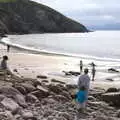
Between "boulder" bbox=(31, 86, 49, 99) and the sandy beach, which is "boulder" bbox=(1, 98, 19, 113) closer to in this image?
"boulder" bbox=(31, 86, 49, 99)

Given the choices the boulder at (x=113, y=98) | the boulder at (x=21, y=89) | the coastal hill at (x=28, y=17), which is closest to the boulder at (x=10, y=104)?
the boulder at (x=21, y=89)

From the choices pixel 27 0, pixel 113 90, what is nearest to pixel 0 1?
pixel 27 0

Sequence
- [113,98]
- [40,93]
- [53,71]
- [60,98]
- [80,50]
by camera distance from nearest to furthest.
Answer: [40,93], [60,98], [113,98], [53,71], [80,50]

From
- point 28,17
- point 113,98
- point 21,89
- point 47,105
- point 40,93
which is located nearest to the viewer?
point 47,105

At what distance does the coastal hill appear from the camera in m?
161

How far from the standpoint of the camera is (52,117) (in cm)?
1294

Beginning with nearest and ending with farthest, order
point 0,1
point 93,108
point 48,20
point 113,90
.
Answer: point 93,108
point 113,90
point 0,1
point 48,20

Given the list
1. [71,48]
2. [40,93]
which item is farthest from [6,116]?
[71,48]

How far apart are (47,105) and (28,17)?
17200 cm

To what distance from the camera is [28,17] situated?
185m

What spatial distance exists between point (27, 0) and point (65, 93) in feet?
586

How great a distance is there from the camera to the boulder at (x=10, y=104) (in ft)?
42.0

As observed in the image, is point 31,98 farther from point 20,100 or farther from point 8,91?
point 8,91

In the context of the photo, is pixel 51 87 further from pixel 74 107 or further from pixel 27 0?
pixel 27 0
